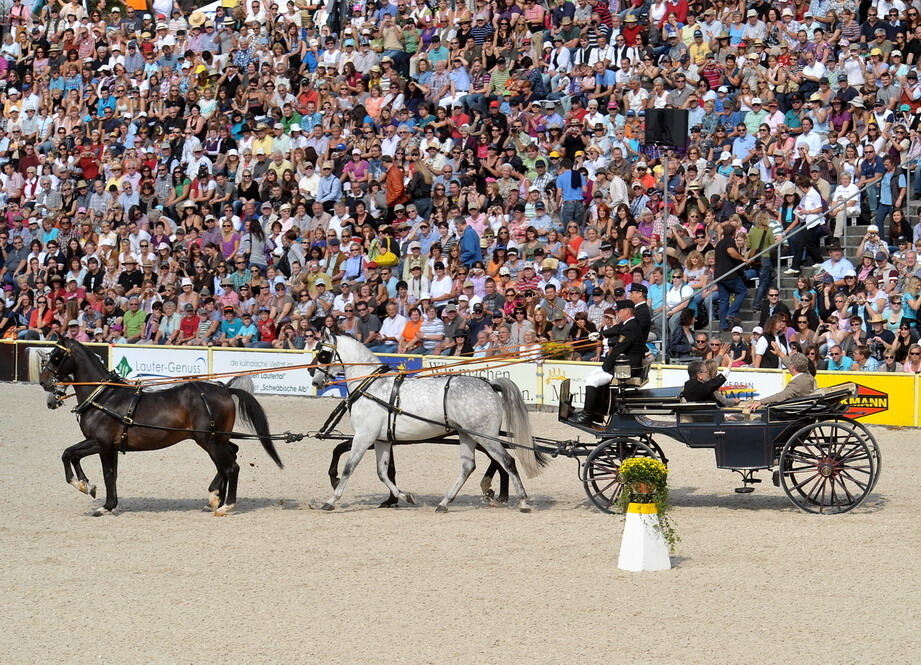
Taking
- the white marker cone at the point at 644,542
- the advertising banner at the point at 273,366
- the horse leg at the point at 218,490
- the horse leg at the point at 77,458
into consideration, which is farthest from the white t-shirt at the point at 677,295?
the white marker cone at the point at 644,542

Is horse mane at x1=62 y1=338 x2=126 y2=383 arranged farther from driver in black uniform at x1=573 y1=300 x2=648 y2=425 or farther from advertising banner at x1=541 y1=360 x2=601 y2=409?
advertising banner at x1=541 y1=360 x2=601 y2=409

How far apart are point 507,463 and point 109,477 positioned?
12.3 ft

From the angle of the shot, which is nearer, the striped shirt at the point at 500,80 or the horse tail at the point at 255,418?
the horse tail at the point at 255,418

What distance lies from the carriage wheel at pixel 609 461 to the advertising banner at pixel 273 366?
35.5 feet

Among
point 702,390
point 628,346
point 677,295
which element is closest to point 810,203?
point 677,295

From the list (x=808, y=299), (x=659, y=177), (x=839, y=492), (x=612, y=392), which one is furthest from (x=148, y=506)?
(x=659, y=177)

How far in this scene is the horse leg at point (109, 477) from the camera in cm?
1328

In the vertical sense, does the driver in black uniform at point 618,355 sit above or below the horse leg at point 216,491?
above

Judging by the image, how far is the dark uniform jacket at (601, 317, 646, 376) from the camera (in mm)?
12852

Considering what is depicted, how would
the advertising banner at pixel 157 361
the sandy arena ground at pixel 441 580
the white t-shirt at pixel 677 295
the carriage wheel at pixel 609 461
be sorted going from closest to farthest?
the sandy arena ground at pixel 441 580 → the carriage wheel at pixel 609 461 → the white t-shirt at pixel 677 295 → the advertising banner at pixel 157 361

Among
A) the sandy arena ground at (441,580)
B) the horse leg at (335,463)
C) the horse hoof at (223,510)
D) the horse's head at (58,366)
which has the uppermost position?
the horse's head at (58,366)

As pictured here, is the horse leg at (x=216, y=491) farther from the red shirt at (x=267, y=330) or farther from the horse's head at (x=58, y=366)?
the red shirt at (x=267, y=330)

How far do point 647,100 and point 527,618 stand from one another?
638 inches

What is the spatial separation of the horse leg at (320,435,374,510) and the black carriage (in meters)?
1.89
